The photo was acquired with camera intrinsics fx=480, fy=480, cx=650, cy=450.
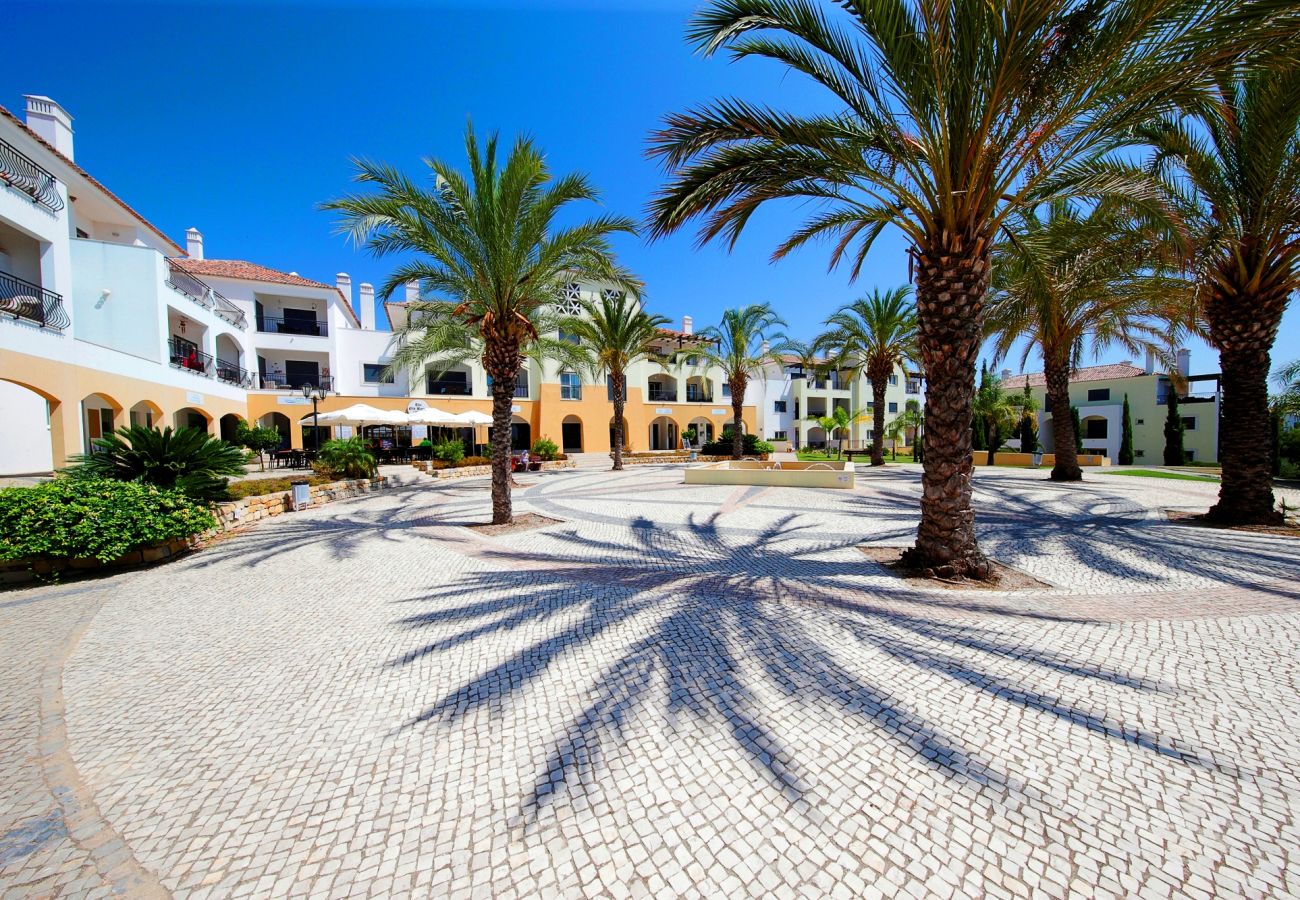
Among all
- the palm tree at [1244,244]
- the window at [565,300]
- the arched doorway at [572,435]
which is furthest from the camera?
the arched doorway at [572,435]

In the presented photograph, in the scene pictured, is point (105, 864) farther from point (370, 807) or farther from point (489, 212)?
point (489, 212)

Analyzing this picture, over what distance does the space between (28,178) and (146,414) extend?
10.1m

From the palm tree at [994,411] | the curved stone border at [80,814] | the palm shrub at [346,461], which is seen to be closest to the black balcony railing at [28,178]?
the palm shrub at [346,461]

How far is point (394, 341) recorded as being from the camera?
2888 cm

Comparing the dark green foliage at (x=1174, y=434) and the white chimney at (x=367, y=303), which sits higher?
the white chimney at (x=367, y=303)

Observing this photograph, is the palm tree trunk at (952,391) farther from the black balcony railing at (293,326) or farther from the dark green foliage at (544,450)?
the black balcony railing at (293,326)

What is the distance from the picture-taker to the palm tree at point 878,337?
21.0 metres

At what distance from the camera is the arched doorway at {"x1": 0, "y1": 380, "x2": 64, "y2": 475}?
14.8 meters

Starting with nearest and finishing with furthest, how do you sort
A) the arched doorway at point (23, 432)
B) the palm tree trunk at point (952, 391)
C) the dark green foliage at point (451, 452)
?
1. the palm tree trunk at point (952, 391)
2. the arched doorway at point (23, 432)
3. the dark green foliage at point (451, 452)

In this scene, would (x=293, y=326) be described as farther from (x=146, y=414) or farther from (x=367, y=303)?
(x=146, y=414)

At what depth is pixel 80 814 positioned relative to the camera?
2.51 metres

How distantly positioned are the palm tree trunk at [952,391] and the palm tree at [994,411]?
87.4 ft

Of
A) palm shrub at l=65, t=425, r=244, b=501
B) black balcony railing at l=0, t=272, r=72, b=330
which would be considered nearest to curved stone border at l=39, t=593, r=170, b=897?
palm shrub at l=65, t=425, r=244, b=501

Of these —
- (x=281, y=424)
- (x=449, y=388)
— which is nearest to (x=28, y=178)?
(x=281, y=424)
